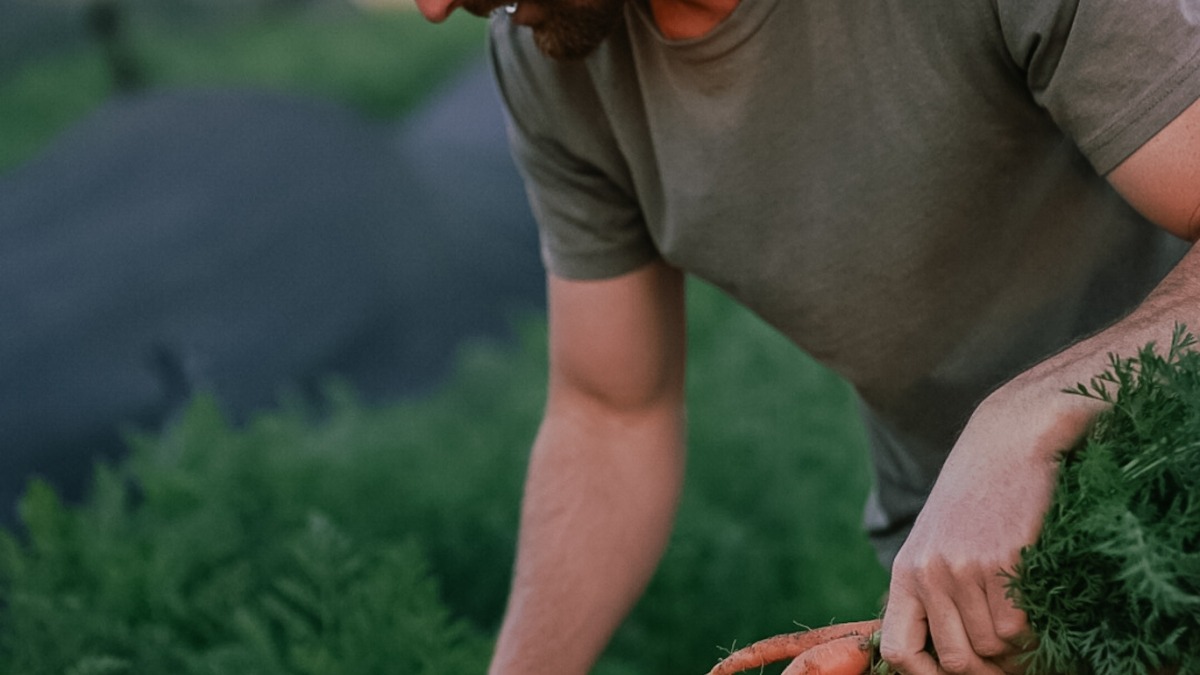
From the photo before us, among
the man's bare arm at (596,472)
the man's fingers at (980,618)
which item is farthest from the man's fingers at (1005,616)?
the man's bare arm at (596,472)

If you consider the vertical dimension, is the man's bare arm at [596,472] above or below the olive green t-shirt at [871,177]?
below

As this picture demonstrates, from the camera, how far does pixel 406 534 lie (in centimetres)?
400

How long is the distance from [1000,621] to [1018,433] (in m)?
0.18

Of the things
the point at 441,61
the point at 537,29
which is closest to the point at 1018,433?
the point at 537,29

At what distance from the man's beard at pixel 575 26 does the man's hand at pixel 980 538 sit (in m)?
0.74

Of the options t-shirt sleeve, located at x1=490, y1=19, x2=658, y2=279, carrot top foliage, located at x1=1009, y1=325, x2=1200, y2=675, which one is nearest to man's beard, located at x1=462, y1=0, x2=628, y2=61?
t-shirt sleeve, located at x1=490, y1=19, x2=658, y2=279

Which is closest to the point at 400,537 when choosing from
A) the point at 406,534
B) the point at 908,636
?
the point at 406,534

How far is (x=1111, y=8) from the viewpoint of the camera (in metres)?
1.63

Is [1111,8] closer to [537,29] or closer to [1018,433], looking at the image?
[1018,433]

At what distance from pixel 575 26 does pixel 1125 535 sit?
3.12 ft

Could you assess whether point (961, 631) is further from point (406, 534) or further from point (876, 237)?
point (406, 534)

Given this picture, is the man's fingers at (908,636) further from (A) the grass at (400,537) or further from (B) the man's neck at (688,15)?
(A) the grass at (400,537)

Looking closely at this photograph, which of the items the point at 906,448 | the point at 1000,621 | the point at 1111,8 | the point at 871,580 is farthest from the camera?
the point at 871,580

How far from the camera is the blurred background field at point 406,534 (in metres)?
2.94
